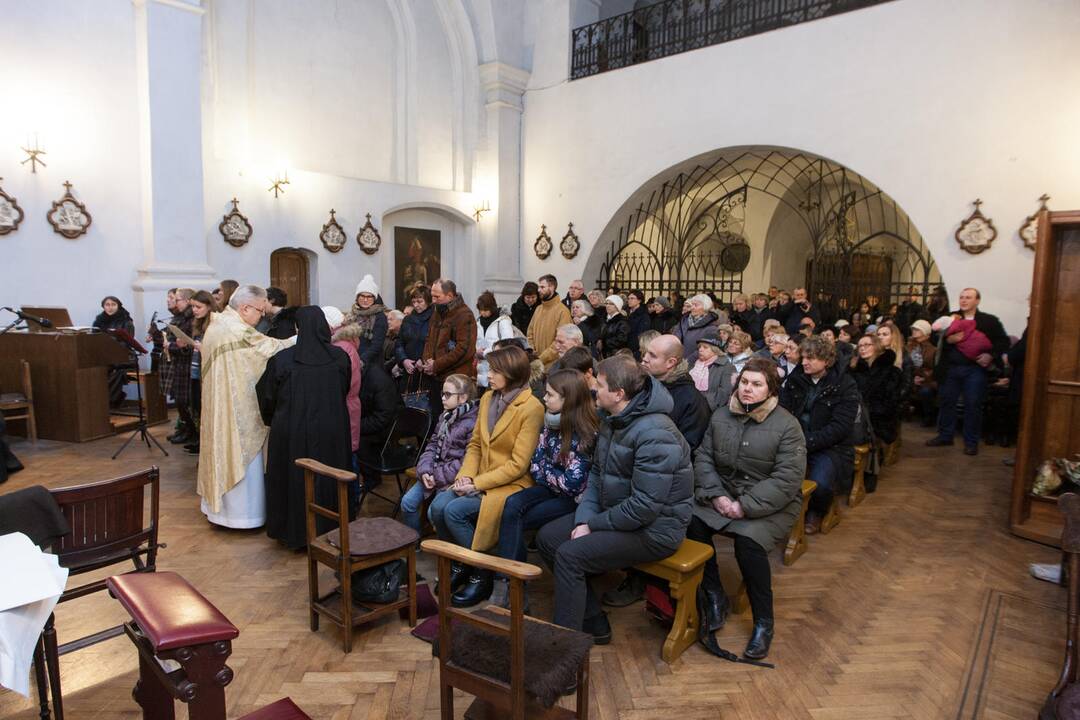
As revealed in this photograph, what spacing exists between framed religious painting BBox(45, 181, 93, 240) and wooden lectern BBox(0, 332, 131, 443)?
202 centimetres

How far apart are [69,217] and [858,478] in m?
9.73

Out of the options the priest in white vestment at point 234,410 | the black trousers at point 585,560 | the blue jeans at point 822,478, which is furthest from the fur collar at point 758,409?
the priest in white vestment at point 234,410

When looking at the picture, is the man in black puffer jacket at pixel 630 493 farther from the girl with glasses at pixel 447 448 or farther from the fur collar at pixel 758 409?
the girl with glasses at pixel 447 448

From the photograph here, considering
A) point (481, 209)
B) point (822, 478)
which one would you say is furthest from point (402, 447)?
point (481, 209)

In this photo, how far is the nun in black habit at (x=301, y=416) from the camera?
13.5 feet

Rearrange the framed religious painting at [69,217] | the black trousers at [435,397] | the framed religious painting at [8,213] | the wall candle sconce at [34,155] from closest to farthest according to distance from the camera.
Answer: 1. the black trousers at [435,397]
2. the framed religious painting at [8,213]
3. the wall candle sconce at [34,155]
4. the framed religious painting at [69,217]

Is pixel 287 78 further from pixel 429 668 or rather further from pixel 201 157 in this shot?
pixel 429 668

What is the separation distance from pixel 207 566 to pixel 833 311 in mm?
8812

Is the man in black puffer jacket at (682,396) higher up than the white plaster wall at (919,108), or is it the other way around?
the white plaster wall at (919,108)

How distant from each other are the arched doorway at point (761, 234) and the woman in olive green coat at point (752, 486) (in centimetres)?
637

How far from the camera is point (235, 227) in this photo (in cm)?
1006

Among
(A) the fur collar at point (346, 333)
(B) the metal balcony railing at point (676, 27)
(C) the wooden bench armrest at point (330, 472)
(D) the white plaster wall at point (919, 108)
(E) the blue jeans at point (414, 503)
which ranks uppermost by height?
(B) the metal balcony railing at point (676, 27)

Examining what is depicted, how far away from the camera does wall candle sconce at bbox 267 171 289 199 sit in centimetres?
1046

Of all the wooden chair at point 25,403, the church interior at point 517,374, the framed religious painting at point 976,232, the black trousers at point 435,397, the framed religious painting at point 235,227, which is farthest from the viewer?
the framed religious painting at point 235,227
